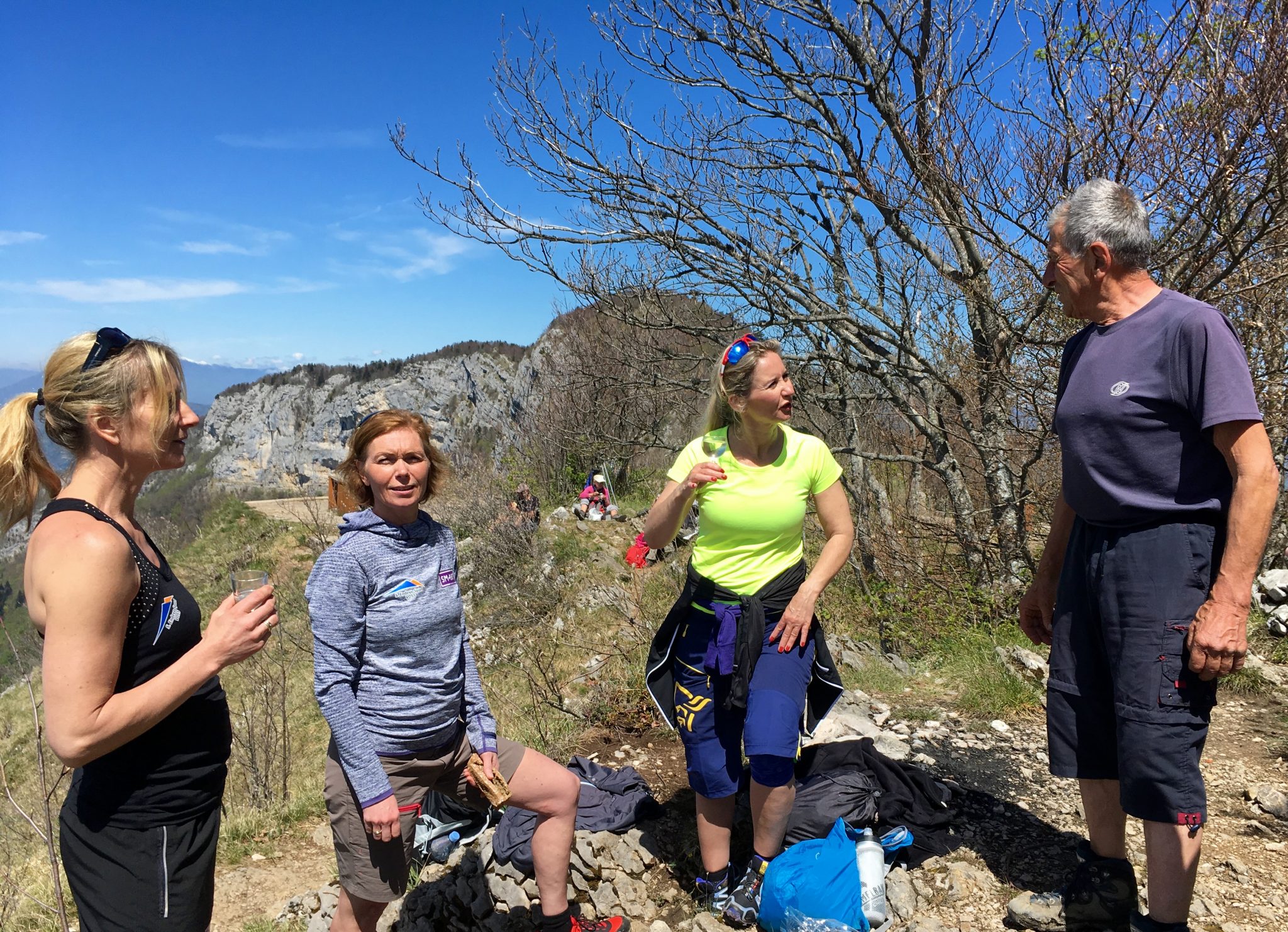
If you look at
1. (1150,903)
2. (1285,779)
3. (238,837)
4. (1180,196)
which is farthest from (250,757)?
(1180,196)

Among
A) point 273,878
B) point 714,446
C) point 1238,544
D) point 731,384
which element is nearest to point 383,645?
point 714,446

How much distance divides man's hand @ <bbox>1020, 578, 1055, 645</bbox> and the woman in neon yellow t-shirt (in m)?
0.64

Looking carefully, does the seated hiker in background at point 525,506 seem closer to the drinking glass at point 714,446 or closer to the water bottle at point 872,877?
the drinking glass at point 714,446

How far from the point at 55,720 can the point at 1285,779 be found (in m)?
4.40

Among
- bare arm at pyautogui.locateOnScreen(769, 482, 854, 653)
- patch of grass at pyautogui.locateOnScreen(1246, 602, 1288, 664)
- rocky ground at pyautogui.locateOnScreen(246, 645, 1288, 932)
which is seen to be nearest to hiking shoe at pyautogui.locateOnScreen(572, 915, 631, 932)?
rocky ground at pyautogui.locateOnScreen(246, 645, 1288, 932)

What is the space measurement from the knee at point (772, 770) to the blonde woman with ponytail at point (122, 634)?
156 centimetres

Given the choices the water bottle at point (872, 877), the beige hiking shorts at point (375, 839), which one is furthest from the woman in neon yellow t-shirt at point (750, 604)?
the beige hiking shorts at point (375, 839)

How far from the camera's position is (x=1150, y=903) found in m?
2.01

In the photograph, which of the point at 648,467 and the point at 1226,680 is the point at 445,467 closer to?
the point at 1226,680

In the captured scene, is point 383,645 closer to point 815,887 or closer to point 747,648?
point 747,648

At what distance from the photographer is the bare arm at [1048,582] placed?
248 cm

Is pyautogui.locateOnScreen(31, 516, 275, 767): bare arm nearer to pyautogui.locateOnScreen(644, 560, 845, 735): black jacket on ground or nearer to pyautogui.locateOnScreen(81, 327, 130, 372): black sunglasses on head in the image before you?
pyautogui.locateOnScreen(81, 327, 130, 372): black sunglasses on head

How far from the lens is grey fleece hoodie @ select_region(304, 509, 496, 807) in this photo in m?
2.11

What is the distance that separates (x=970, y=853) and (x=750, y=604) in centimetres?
131
